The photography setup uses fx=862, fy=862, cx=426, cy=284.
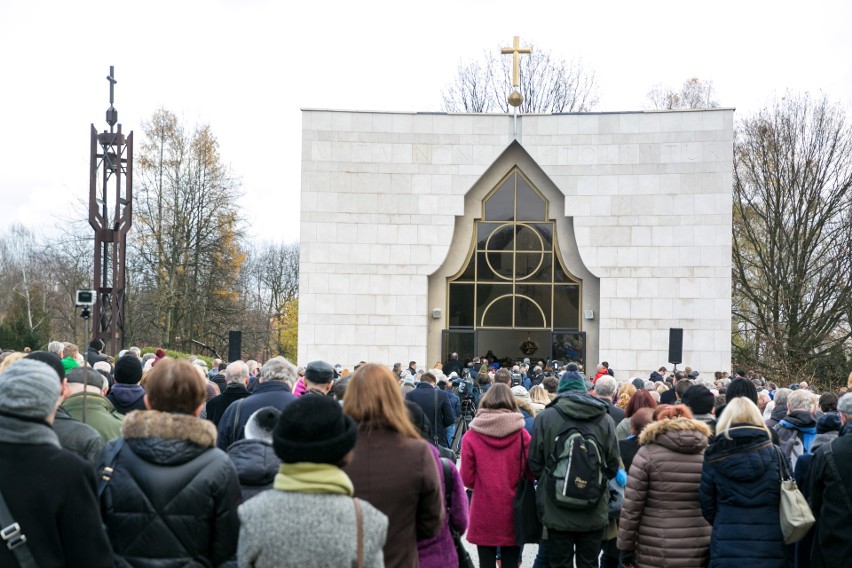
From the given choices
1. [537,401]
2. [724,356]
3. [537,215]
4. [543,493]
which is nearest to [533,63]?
[537,215]

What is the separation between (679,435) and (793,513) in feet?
2.79

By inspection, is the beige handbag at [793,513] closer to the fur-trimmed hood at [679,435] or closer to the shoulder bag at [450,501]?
the fur-trimmed hood at [679,435]

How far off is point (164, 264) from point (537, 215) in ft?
60.4

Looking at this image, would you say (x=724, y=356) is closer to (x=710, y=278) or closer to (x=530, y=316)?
(x=710, y=278)

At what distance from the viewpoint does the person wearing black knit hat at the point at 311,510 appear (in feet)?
10.5

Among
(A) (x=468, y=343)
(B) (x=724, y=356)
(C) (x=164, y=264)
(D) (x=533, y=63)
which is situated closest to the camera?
(B) (x=724, y=356)

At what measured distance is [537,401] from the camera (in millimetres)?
9328

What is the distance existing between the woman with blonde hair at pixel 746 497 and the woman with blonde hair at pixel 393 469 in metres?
2.27

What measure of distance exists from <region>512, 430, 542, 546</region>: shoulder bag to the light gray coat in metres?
3.34

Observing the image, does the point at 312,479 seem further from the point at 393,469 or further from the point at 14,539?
the point at 14,539

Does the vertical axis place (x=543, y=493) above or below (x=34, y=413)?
below

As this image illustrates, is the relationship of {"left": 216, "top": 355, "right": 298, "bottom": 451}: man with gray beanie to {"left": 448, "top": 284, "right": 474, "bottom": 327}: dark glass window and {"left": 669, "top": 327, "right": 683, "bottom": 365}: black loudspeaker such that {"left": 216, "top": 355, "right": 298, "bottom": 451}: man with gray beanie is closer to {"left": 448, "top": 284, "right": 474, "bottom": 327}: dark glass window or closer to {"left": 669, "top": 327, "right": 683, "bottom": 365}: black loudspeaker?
{"left": 669, "top": 327, "right": 683, "bottom": 365}: black loudspeaker

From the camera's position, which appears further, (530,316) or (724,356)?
(530,316)

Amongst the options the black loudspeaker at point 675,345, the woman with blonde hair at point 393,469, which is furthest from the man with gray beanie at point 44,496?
the black loudspeaker at point 675,345
